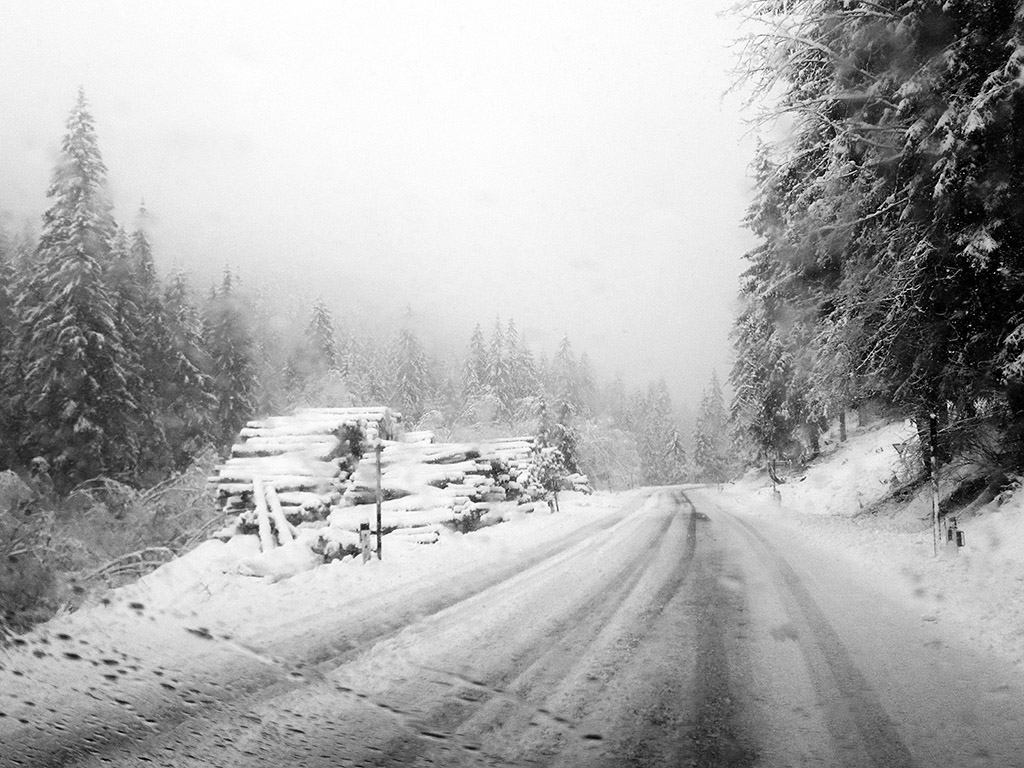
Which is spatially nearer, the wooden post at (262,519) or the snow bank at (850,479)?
the wooden post at (262,519)

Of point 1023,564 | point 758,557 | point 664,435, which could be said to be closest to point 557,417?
point 758,557

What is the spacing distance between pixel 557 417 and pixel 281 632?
112 ft

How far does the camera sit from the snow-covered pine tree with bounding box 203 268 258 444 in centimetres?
2880

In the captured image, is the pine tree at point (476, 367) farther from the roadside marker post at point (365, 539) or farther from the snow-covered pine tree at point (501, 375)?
the roadside marker post at point (365, 539)

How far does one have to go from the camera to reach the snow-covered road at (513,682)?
2801 millimetres

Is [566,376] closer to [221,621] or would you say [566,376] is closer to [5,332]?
[5,332]

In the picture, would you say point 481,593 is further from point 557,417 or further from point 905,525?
point 557,417

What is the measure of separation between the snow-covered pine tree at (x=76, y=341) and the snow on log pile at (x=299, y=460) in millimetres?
3397

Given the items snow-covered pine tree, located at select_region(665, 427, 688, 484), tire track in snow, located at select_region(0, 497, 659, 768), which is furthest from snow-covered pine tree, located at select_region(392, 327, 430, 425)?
tire track in snow, located at select_region(0, 497, 659, 768)

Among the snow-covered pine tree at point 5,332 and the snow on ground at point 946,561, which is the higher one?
the snow-covered pine tree at point 5,332

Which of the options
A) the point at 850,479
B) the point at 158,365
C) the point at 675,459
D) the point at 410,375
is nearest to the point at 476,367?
the point at 410,375

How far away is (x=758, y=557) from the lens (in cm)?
1045

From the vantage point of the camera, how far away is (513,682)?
400 centimetres

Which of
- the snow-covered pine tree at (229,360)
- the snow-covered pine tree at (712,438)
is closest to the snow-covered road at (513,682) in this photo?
the snow-covered pine tree at (229,360)
